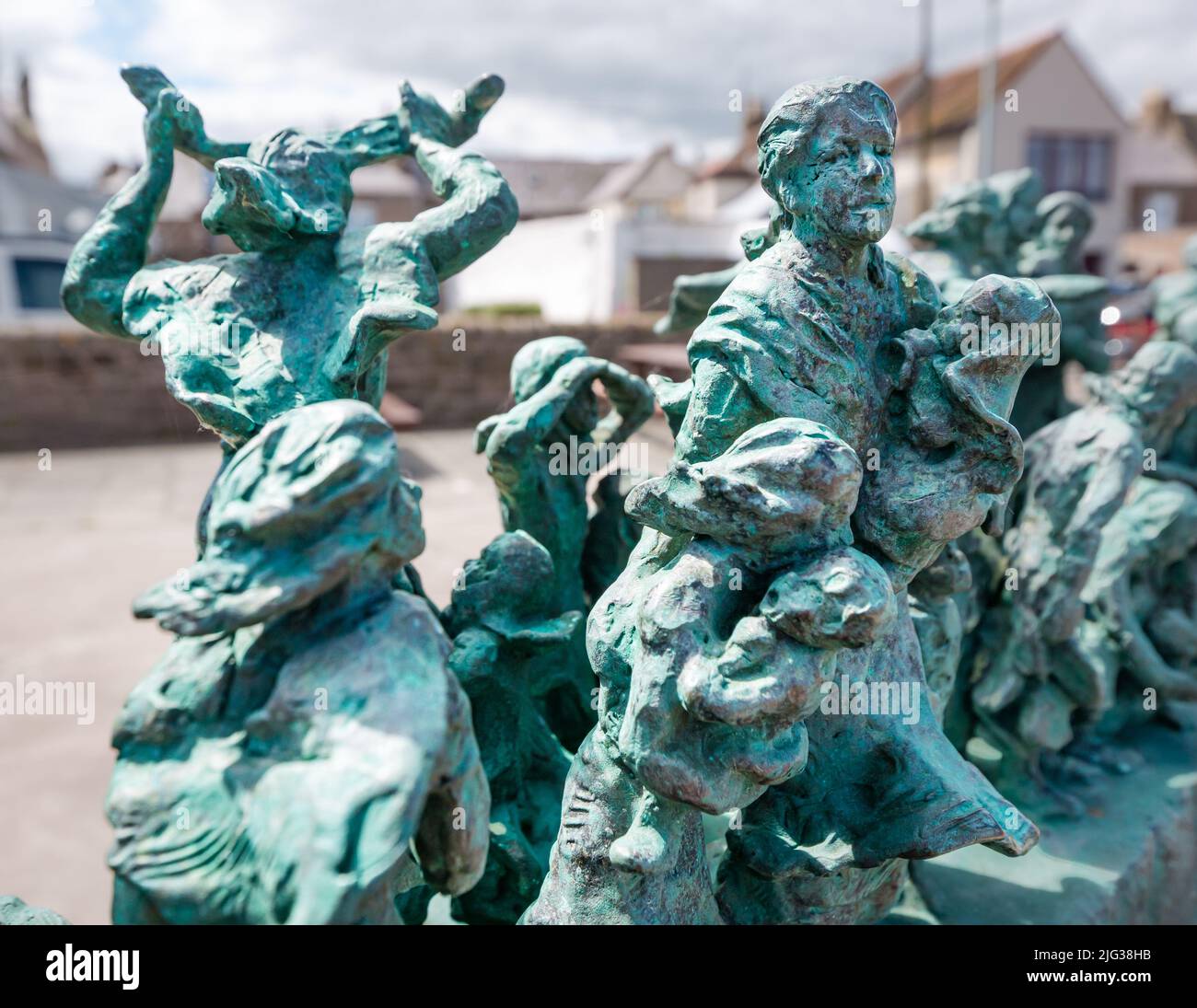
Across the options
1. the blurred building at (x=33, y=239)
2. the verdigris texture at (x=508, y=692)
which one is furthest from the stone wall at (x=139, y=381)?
the blurred building at (x=33, y=239)

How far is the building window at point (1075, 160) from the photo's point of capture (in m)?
22.9

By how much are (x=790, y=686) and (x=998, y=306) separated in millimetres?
927

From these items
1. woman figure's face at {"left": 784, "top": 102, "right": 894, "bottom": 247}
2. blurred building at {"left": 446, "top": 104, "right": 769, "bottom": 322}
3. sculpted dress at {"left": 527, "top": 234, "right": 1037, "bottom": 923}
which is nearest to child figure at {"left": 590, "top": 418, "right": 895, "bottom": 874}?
sculpted dress at {"left": 527, "top": 234, "right": 1037, "bottom": 923}

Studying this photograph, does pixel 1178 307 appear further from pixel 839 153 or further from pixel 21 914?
pixel 21 914

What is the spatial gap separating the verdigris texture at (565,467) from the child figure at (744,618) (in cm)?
95

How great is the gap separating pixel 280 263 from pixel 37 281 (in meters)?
A: 23.3

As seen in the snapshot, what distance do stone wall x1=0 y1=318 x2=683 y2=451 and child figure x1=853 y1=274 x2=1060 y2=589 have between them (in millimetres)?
8920

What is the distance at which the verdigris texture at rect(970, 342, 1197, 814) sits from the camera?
3.55 metres

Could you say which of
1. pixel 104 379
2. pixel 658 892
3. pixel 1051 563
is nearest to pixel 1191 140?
pixel 104 379

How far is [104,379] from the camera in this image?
37.7 ft

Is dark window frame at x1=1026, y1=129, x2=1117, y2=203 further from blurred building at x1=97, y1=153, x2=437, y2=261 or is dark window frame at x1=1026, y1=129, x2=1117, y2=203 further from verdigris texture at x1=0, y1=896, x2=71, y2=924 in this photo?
verdigris texture at x1=0, y1=896, x2=71, y2=924

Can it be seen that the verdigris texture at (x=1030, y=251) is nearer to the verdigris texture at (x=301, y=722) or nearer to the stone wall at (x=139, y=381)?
the verdigris texture at (x=301, y=722)

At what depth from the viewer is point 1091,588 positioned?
4.12 m
